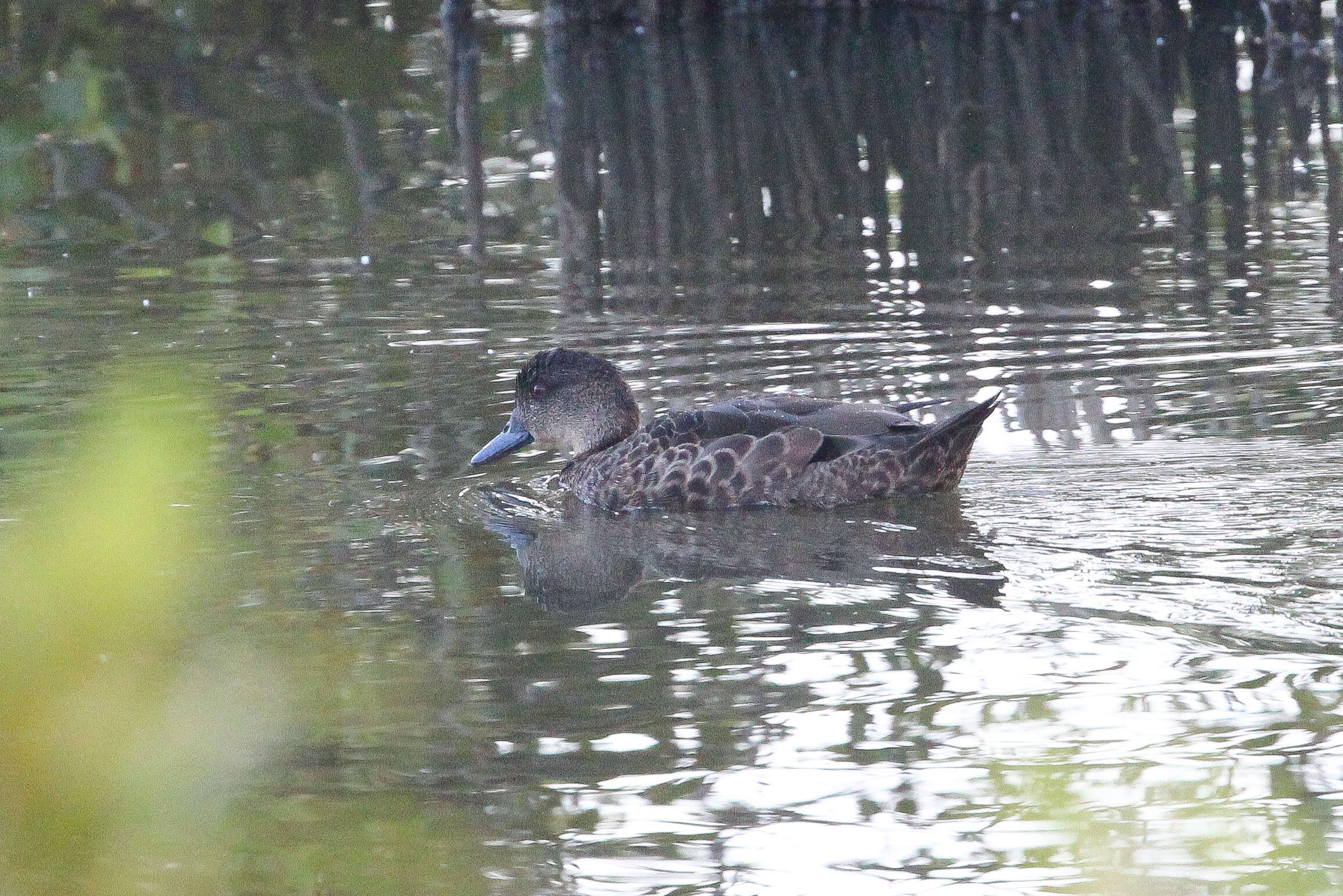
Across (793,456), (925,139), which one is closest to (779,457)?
(793,456)

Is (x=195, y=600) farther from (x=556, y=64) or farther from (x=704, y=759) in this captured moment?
(x=556, y=64)

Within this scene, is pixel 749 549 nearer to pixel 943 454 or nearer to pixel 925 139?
pixel 943 454

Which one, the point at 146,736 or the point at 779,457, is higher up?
the point at 146,736

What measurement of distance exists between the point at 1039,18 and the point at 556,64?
19.5 feet

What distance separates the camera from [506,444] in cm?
770

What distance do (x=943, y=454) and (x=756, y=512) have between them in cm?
70

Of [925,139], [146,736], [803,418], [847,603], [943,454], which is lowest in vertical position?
[847,603]

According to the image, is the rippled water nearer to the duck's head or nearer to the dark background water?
the dark background water

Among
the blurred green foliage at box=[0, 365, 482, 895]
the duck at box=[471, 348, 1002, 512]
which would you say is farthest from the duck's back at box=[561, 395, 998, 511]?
the blurred green foliage at box=[0, 365, 482, 895]

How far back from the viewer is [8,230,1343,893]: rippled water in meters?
4.09

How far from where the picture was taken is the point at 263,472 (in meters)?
7.51

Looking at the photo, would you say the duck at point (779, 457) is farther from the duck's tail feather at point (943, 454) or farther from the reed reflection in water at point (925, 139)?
the reed reflection in water at point (925, 139)

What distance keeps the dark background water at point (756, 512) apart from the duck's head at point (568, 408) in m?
0.22

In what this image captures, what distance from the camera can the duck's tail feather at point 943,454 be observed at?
664 centimetres
